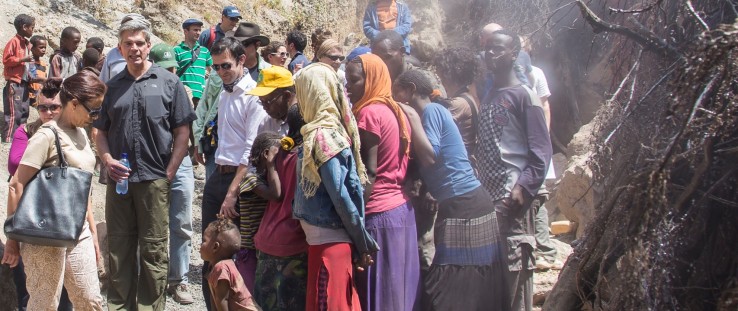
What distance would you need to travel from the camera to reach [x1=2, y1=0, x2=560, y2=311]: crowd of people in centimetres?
421

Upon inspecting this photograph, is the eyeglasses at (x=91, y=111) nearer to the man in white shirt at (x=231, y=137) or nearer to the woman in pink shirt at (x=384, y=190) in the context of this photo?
the man in white shirt at (x=231, y=137)

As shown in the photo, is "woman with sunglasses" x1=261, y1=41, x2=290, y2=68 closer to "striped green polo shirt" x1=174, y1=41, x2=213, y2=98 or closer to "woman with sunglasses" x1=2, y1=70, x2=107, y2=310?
"striped green polo shirt" x1=174, y1=41, x2=213, y2=98

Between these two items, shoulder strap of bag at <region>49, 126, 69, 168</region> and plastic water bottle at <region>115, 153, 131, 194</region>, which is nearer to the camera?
shoulder strap of bag at <region>49, 126, 69, 168</region>

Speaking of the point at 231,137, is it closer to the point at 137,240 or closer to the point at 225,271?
the point at 137,240

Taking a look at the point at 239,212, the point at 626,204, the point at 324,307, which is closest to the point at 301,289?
the point at 324,307

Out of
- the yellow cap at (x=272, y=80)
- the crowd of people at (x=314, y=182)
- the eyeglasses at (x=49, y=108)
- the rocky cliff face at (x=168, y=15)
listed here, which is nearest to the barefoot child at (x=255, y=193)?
the crowd of people at (x=314, y=182)

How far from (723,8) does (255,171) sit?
99.4 inches

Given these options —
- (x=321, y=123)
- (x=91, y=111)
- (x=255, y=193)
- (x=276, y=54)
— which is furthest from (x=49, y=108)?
(x=276, y=54)

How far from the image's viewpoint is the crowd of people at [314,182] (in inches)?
166

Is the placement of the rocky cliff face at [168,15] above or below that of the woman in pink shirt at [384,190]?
above

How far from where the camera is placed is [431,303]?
15.4ft

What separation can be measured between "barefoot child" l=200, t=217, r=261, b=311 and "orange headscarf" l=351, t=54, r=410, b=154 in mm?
971

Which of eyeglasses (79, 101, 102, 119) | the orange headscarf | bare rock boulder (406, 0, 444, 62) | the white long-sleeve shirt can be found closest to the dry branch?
the orange headscarf

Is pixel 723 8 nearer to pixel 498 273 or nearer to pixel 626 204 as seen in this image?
pixel 626 204
